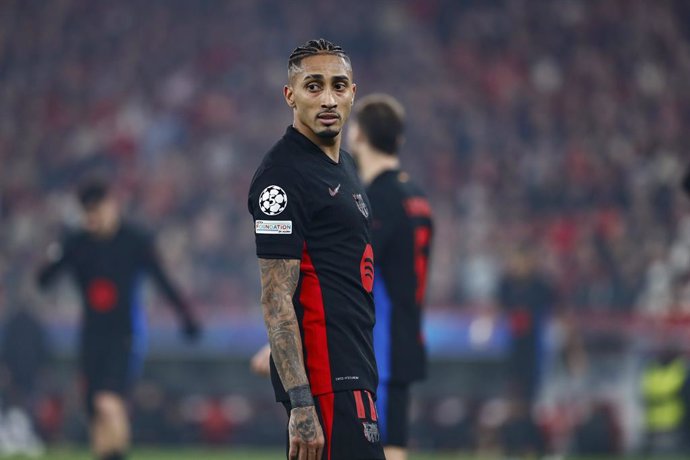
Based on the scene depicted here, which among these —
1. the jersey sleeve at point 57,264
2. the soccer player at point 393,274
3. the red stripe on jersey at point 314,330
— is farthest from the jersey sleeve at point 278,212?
the jersey sleeve at point 57,264

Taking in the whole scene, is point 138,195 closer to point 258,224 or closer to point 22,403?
point 22,403

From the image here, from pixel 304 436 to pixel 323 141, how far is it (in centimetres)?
117

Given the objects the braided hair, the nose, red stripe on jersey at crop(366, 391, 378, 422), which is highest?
the braided hair

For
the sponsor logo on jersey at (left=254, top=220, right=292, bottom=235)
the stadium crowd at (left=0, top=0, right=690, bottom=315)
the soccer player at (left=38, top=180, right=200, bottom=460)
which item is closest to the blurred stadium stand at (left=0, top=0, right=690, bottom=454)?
the stadium crowd at (left=0, top=0, right=690, bottom=315)

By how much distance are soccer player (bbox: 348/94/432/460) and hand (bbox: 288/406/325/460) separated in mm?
2259

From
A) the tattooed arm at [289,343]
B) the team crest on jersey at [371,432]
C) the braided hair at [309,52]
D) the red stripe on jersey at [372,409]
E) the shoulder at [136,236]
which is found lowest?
the team crest on jersey at [371,432]

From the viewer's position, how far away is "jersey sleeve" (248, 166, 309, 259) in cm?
475

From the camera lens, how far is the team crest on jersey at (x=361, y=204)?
16.6ft

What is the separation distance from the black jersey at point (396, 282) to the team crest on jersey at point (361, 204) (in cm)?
177

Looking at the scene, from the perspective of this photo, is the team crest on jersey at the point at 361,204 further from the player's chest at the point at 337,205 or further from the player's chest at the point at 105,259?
the player's chest at the point at 105,259

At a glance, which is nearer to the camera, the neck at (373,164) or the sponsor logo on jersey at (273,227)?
the sponsor logo on jersey at (273,227)

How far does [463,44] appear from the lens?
21.6 m

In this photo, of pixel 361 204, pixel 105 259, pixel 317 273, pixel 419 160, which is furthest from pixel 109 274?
pixel 419 160

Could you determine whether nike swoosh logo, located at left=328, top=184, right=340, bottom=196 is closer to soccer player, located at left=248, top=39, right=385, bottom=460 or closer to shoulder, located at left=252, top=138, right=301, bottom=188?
soccer player, located at left=248, top=39, right=385, bottom=460
